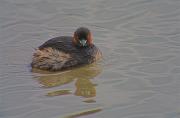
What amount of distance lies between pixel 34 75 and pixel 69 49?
0.94 metres

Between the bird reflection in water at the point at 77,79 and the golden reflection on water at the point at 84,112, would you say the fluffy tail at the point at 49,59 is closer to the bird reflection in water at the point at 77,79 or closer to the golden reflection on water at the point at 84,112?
the bird reflection in water at the point at 77,79

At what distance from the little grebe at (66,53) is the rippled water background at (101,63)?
7.3 inches

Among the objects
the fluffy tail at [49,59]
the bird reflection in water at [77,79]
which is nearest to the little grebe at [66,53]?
the fluffy tail at [49,59]

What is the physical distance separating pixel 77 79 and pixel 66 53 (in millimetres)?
884

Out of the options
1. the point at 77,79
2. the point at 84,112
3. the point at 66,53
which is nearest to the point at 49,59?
the point at 66,53

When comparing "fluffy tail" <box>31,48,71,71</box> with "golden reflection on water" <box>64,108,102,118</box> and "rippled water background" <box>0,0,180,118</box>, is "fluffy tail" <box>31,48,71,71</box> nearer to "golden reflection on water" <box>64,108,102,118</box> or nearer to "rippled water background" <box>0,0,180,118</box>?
"rippled water background" <box>0,0,180,118</box>

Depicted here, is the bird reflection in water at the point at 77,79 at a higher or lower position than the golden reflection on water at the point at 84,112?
higher

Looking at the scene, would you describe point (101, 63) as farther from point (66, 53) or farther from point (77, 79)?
point (77, 79)

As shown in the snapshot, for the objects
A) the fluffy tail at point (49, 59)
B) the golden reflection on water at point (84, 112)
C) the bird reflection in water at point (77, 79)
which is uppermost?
the fluffy tail at point (49, 59)

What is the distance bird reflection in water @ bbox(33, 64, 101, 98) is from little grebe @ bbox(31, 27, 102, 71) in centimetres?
13

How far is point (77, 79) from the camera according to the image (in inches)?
438

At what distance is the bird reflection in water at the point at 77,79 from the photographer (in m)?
10.4

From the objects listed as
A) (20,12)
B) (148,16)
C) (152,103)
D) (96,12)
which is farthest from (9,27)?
(152,103)

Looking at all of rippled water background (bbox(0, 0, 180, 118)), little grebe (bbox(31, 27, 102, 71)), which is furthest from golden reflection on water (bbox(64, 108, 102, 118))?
little grebe (bbox(31, 27, 102, 71))
